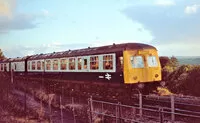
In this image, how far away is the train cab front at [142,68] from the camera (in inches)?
755

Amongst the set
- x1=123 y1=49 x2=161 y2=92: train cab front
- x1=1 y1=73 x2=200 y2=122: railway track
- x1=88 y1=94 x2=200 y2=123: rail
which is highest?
x1=123 y1=49 x2=161 y2=92: train cab front

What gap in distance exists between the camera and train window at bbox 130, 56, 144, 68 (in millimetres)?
19586

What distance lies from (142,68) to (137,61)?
57 centimetres

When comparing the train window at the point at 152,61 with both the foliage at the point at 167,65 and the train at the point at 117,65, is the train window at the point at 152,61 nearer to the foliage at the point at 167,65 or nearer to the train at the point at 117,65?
the train at the point at 117,65

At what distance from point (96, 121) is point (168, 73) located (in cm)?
2439

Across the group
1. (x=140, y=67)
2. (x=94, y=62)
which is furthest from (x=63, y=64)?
(x=140, y=67)

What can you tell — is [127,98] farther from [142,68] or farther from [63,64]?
[63,64]

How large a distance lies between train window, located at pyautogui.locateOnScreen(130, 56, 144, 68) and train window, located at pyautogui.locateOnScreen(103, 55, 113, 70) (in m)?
1.41

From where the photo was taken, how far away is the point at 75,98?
936 inches

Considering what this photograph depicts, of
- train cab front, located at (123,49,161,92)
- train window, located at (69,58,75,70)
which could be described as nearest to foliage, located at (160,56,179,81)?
train window, located at (69,58,75,70)

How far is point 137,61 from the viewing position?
1997 cm

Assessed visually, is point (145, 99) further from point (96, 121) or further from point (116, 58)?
point (96, 121)

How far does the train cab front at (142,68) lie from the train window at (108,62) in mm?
1232

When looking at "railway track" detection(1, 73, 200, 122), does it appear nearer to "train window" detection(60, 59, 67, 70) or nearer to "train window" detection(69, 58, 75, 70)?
"train window" detection(60, 59, 67, 70)
